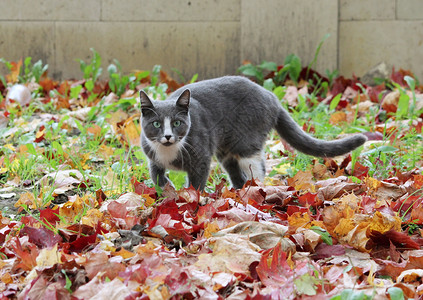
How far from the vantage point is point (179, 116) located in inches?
120

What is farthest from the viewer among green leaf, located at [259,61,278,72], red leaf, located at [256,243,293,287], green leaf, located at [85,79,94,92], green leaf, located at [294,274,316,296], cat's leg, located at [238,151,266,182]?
green leaf, located at [259,61,278,72]

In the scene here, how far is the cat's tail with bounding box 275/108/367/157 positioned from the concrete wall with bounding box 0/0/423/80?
2.81 metres

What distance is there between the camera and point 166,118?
3.03 m

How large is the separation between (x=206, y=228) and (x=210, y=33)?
4401 millimetres

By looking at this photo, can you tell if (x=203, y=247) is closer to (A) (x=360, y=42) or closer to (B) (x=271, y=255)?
(B) (x=271, y=255)

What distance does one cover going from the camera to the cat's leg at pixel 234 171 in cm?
350

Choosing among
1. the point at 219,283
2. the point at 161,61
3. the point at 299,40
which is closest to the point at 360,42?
the point at 299,40

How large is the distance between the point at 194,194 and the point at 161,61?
388 centimetres

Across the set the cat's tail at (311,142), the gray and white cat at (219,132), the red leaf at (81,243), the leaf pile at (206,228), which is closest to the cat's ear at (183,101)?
the gray and white cat at (219,132)

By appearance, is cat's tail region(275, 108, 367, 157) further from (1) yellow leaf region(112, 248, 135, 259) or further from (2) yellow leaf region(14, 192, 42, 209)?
(1) yellow leaf region(112, 248, 135, 259)

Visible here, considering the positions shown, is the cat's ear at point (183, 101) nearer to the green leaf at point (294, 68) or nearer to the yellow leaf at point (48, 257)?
the yellow leaf at point (48, 257)

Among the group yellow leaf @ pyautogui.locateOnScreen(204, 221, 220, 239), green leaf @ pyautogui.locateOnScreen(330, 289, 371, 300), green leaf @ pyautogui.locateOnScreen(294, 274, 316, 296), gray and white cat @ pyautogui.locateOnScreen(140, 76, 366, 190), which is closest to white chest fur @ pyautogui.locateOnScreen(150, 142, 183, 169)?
gray and white cat @ pyautogui.locateOnScreen(140, 76, 366, 190)

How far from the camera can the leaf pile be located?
6.08ft

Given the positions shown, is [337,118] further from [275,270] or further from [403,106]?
[275,270]
